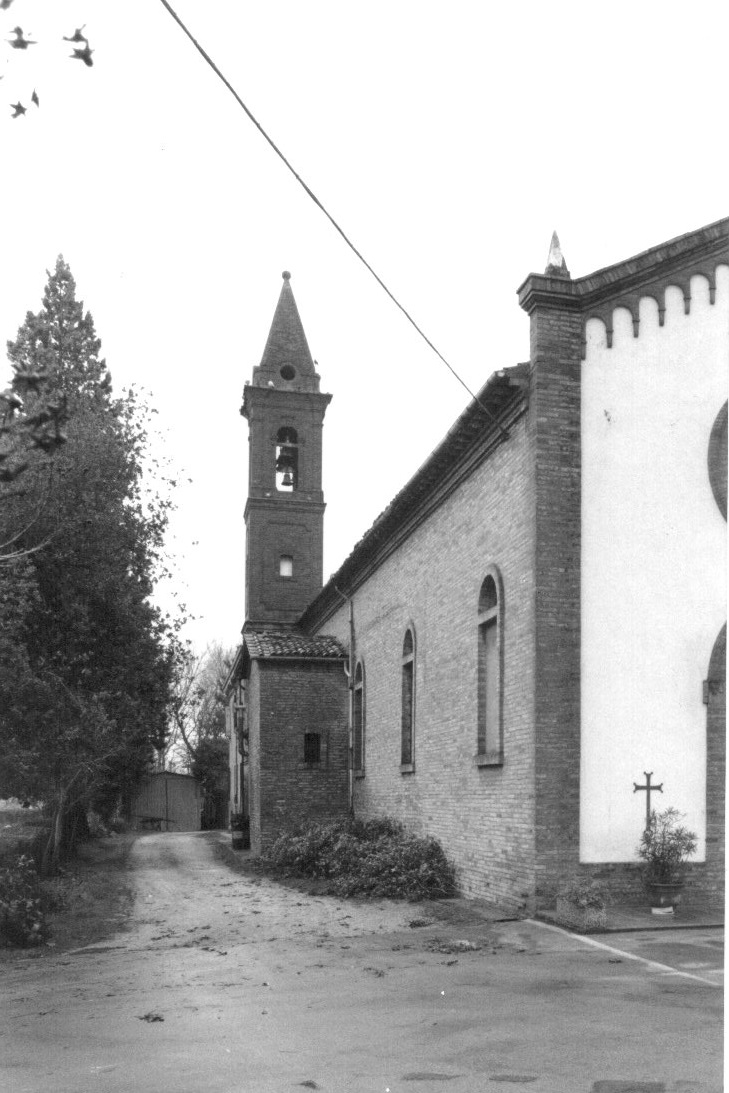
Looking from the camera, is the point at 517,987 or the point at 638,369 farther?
the point at 638,369

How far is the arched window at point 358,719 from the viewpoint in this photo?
76.9 feet

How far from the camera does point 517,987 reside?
27.2 feet

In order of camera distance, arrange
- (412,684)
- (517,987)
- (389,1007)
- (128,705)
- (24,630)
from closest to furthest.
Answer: (389,1007)
(517,987)
(24,630)
(128,705)
(412,684)

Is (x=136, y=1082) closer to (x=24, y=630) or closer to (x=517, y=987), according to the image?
(x=517, y=987)

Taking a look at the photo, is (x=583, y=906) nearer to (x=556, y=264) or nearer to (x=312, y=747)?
(x=556, y=264)

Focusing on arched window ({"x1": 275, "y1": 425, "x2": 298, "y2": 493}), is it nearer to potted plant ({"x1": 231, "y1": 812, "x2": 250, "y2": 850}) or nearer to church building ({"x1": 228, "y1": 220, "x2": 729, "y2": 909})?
potted plant ({"x1": 231, "y1": 812, "x2": 250, "y2": 850})

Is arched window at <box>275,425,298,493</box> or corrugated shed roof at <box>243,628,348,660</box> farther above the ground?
arched window at <box>275,425,298,493</box>

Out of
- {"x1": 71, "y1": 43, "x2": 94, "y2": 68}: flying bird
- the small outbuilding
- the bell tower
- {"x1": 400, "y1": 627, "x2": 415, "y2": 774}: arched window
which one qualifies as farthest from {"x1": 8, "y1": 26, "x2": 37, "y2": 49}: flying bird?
the small outbuilding

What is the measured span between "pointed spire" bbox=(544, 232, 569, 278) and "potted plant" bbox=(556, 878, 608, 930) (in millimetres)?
6952

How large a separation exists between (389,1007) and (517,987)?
113 cm

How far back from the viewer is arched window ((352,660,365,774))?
923 inches

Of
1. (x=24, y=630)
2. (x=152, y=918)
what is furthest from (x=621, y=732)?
(x=24, y=630)

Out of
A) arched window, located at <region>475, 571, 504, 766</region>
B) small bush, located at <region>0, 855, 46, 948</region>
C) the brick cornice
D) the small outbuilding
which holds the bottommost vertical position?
the small outbuilding

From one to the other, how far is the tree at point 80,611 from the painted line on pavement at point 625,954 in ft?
24.7
